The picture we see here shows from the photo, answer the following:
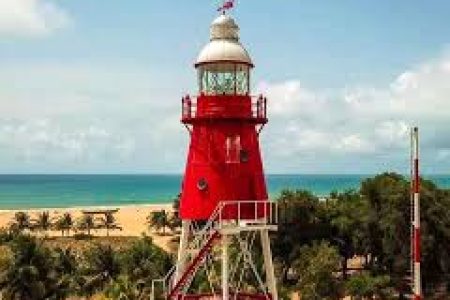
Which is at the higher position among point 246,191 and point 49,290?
point 246,191

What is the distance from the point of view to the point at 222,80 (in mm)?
30859

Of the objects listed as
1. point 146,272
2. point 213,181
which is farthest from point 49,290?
point 213,181

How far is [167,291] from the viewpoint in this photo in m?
32.2

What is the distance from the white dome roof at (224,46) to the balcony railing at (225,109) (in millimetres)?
1472

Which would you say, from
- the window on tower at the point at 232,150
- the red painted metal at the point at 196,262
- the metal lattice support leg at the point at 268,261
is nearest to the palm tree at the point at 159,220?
the metal lattice support leg at the point at 268,261

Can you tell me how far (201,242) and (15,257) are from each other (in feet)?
81.9

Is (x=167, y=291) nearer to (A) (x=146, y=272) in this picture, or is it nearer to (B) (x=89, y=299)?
(A) (x=146, y=272)

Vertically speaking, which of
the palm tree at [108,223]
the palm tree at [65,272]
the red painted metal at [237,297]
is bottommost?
the palm tree at [108,223]

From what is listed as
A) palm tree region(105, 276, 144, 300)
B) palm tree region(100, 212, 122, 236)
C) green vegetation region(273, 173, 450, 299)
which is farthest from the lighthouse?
palm tree region(100, 212, 122, 236)

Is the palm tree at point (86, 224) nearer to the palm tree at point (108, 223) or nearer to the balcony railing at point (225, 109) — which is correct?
the palm tree at point (108, 223)

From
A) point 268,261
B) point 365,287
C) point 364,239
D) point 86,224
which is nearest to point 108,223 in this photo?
point 86,224

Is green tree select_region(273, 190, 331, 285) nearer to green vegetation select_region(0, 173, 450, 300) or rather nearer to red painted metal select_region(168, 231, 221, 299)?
green vegetation select_region(0, 173, 450, 300)

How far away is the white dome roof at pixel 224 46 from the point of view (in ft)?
98.2

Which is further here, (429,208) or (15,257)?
(429,208)
